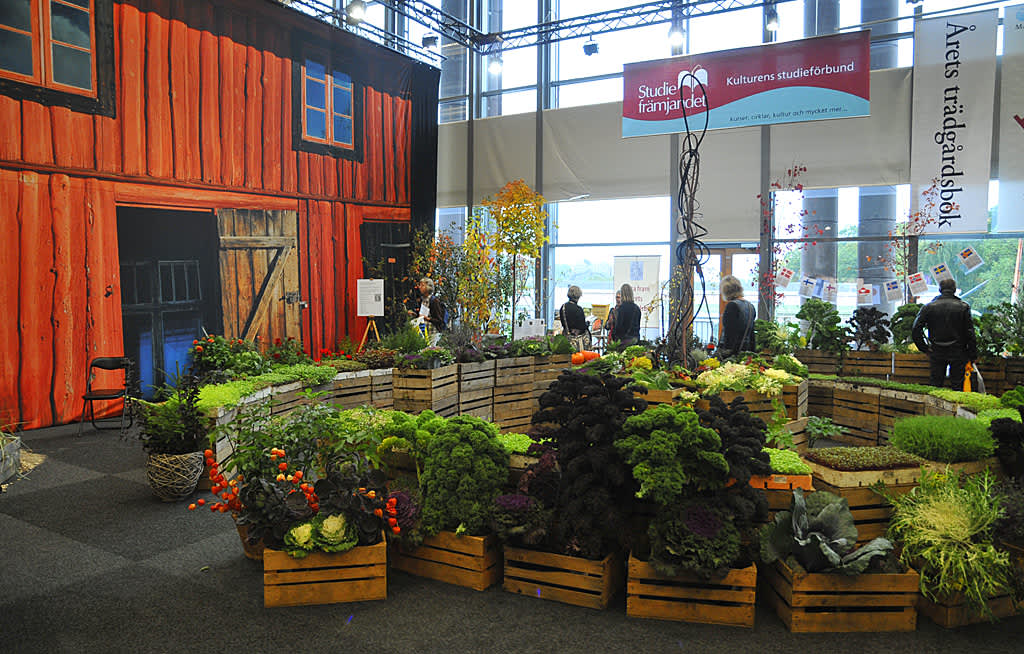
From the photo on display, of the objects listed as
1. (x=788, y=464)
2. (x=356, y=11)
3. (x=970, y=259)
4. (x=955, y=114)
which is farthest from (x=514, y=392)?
(x=955, y=114)

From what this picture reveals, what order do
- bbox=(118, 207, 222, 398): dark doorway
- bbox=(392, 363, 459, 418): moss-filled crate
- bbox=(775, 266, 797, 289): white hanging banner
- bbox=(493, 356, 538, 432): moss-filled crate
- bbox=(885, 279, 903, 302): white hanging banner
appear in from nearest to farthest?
bbox=(392, 363, 459, 418): moss-filled crate → bbox=(493, 356, 538, 432): moss-filled crate → bbox=(118, 207, 222, 398): dark doorway → bbox=(885, 279, 903, 302): white hanging banner → bbox=(775, 266, 797, 289): white hanging banner

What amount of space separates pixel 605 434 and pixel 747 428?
0.64 m

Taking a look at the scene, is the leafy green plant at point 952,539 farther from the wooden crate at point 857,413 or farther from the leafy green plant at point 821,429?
the wooden crate at point 857,413

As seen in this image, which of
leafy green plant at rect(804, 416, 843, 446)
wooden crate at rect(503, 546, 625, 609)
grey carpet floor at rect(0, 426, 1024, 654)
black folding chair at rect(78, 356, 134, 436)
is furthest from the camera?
black folding chair at rect(78, 356, 134, 436)

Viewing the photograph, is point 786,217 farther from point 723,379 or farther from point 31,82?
point 31,82

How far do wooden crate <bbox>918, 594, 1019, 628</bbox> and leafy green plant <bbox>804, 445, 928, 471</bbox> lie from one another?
2.04ft

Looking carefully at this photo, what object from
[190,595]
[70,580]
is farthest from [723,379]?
[70,580]

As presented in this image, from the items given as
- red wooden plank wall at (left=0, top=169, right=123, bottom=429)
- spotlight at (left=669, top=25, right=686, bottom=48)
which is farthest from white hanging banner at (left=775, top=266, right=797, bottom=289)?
red wooden plank wall at (left=0, top=169, right=123, bottom=429)

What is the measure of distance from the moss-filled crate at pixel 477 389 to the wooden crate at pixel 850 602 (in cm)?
380

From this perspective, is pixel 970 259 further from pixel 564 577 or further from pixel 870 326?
pixel 564 577

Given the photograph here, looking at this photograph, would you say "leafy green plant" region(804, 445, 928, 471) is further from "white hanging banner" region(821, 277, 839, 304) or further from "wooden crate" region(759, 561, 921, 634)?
"white hanging banner" region(821, 277, 839, 304)

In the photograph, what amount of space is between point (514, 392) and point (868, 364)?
4073 millimetres

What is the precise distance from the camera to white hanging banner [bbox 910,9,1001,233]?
916 cm

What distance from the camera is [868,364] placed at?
7988mm
